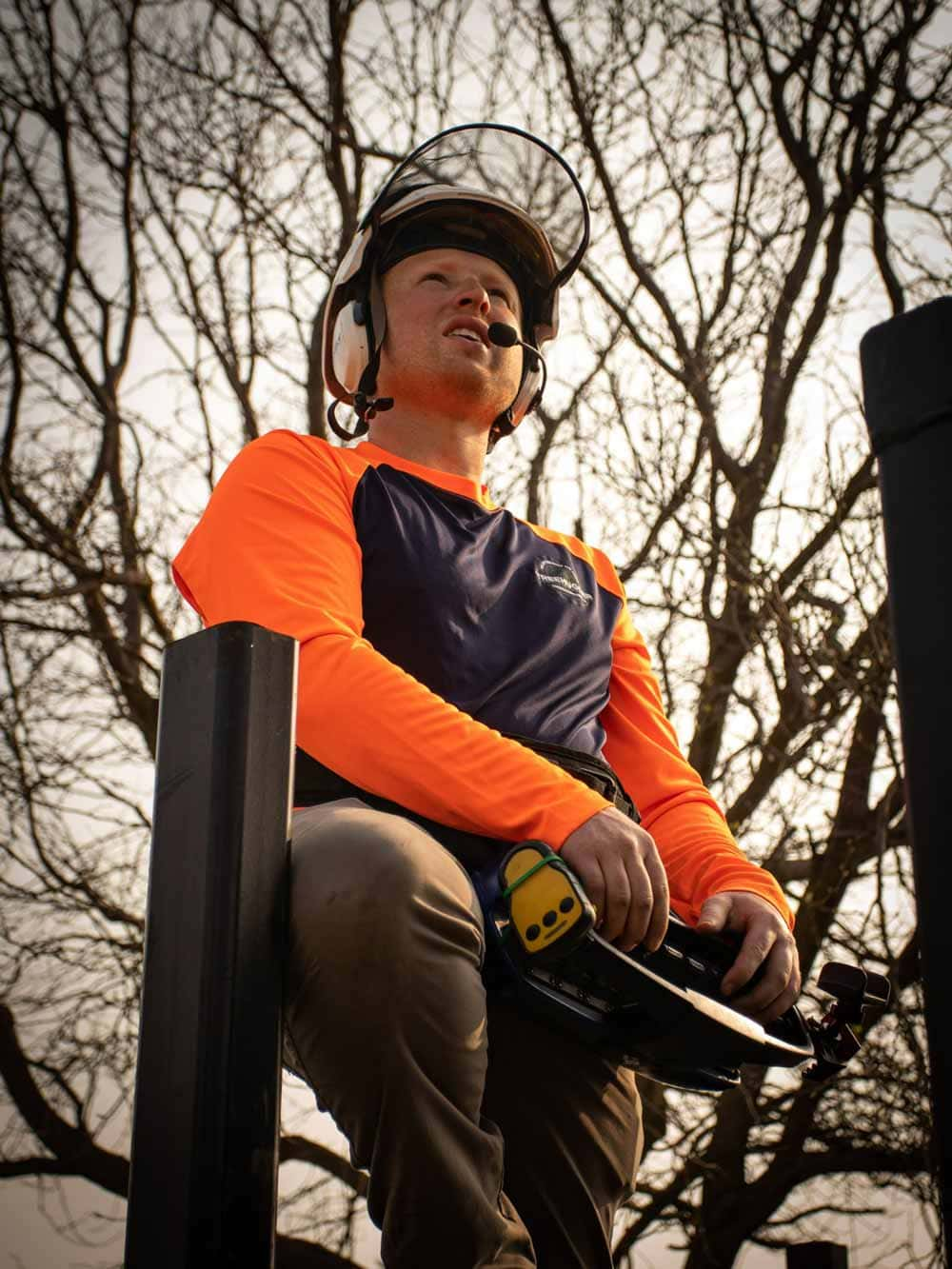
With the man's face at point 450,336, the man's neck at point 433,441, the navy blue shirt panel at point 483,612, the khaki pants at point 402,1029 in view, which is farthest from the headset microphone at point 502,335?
the khaki pants at point 402,1029

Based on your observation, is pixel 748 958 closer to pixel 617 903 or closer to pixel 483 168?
pixel 617 903

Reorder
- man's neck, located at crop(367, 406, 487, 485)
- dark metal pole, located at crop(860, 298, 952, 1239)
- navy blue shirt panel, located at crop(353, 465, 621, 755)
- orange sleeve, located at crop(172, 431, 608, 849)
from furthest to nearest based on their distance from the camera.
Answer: man's neck, located at crop(367, 406, 487, 485) → navy blue shirt panel, located at crop(353, 465, 621, 755) → orange sleeve, located at crop(172, 431, 608, 849) → dark metal pole, located at crop(860, 298, 952, 1239)

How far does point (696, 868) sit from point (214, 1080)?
43.2 inches

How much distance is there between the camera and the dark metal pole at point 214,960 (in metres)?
1.08

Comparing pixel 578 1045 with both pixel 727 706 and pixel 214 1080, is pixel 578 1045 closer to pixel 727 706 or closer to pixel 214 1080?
pixel 214 1080

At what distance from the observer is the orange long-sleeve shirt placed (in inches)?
63.3

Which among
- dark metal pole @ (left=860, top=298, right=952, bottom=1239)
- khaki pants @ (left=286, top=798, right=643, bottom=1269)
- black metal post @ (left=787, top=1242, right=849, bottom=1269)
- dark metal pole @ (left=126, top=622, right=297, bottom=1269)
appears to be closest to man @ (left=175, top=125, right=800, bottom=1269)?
khaki pants @ (left=286, top=798, right=643, bottom=1269)

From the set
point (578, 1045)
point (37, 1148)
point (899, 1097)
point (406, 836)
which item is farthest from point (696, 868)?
point (37, 1148)

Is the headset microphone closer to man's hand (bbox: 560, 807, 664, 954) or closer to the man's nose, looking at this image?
the man's nose

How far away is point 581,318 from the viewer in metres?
6.55

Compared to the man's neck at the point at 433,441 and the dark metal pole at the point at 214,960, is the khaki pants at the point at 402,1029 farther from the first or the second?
the man's neck at the point at 433,441

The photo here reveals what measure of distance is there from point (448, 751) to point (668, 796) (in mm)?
715

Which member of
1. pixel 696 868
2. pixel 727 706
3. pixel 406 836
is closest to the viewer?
pixel 406 836

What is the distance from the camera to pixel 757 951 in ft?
5.66
